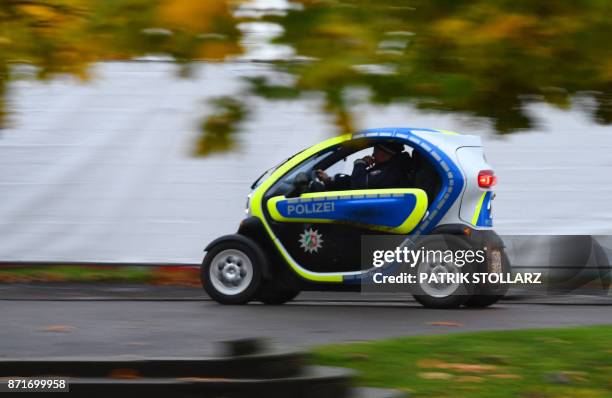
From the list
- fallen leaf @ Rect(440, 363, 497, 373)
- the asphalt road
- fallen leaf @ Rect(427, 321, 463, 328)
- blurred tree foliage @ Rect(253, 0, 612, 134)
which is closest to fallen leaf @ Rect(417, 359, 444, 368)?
fallen leaf @ Rect(440, 363, 497, 373)

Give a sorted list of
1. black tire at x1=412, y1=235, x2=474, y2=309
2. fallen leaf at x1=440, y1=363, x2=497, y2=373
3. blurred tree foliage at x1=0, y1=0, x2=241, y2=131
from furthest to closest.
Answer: black tire at x1=412, y1=235, x2=474, y2=309
fallen leaf at x1=440, y1=363, x2=497, y2=373
blurred tree foliage at x1=0, y1=0, x2=241, y2=131

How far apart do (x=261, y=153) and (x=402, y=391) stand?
6841mm

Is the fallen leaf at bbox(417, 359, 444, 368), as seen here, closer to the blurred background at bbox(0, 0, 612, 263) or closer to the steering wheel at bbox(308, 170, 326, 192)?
the blurred background at bbox(0, 0, 612, 263)

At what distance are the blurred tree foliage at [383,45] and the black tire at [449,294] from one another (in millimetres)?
5772

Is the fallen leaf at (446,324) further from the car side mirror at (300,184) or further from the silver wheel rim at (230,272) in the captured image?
the silver wheel rim at (230,272)

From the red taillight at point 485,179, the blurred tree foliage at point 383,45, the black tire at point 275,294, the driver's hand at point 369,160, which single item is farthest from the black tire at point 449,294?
the blurred tree foliage at point 383,45

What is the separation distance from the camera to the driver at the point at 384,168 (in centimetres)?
1040

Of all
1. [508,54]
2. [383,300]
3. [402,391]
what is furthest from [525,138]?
[508,54]

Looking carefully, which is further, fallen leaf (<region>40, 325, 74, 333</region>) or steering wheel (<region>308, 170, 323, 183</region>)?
steering wheel (<region>308, 170, 323, 183</region>)

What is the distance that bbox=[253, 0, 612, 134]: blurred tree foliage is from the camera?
369 cm

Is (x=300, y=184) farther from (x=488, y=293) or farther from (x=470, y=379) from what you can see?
(x=470, y=379)

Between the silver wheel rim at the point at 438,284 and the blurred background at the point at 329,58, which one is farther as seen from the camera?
the silver wheel rim at the point at 438,284

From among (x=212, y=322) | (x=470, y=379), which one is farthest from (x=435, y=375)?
(x=212, y=322)

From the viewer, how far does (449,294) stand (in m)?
10.4
